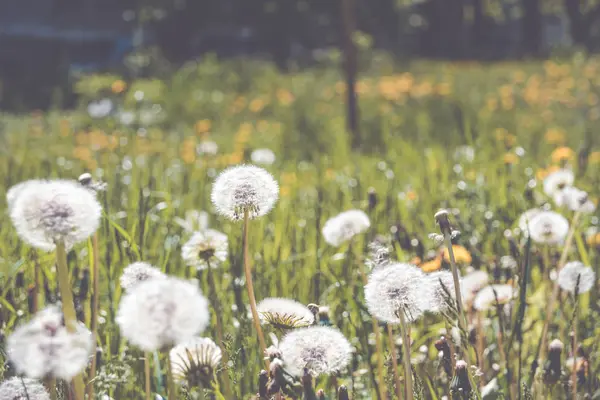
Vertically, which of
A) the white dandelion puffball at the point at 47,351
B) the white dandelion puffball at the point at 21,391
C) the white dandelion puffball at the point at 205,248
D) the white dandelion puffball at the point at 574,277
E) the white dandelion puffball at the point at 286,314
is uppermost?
the white dandelion puffball at the point at 205,248

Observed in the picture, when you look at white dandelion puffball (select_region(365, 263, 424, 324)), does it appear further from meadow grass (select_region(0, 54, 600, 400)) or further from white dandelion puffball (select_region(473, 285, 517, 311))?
white dandelion puffball (select_region(473, 285, 517, 311))

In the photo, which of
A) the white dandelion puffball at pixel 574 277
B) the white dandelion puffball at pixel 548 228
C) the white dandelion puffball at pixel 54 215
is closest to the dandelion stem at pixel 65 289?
the white dandelion puffball at pixel 54 215

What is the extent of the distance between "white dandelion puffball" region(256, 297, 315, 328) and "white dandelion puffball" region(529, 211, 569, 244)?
0.82 metres

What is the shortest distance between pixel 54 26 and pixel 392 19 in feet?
30.3

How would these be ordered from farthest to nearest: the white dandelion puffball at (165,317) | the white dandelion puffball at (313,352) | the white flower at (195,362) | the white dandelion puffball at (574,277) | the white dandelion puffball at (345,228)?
the white dandelion puffball at (345,228), the white dandelion puffball at (574,277), the white dandelion puffball at (313,352), the white flower at (195,362), the white dandelion puffball at (165,317)

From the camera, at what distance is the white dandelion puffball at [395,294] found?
1198 mm

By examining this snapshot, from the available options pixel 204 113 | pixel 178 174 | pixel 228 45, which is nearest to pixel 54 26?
pixel 228 45

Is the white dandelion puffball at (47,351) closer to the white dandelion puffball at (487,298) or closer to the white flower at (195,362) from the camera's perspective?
the white flower at (195,362)

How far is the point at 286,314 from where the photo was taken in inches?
49.6

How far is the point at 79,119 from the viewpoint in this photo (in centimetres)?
841

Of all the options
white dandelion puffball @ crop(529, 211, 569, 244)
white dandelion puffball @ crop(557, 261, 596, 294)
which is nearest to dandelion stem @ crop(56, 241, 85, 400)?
white dandelion puffball @ crop(557, 261, 596, 294)

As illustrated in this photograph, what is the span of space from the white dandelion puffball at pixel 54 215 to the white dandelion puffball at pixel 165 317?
0.18 m

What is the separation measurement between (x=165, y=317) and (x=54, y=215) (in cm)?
25

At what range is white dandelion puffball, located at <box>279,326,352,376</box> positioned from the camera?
1.09 metres
